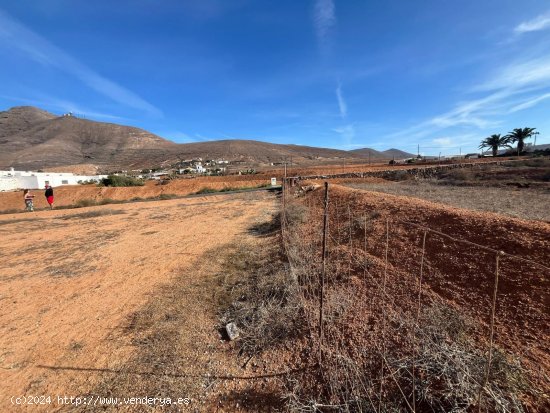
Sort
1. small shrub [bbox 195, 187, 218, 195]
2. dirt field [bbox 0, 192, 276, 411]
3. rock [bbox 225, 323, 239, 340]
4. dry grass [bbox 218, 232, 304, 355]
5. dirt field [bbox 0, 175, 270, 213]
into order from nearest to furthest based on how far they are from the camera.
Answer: dirt field [bbox 0, 192, 276, 411] → dry grass [bbox 218, 232, 304, 355] → rock [bbox 225, 323, 239, 340] → dirt field [bbox 0, 175, 270, 213] → small shrub [bbox 195, 187, 218, 195]

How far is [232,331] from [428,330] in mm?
2731

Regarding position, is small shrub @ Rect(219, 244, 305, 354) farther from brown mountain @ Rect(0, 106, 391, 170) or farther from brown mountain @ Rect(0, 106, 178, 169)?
brown mountain @ Rect(0, 106, 178, 169)

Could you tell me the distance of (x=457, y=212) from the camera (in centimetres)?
633

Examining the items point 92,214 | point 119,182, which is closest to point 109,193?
point 119,182

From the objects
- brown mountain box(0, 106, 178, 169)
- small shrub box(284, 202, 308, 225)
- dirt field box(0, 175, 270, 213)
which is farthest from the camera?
brown mountain box(0, 106, 178, 169)

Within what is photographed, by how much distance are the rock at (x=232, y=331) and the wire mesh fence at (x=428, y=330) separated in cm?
114

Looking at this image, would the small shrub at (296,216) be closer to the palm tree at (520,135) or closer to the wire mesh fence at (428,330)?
the wire mesh fence at (428,330)

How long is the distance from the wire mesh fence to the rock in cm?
114

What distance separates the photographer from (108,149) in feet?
360

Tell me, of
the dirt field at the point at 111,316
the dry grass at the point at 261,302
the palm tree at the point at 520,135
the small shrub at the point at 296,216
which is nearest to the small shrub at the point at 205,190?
the dirt field at the point at 111,316

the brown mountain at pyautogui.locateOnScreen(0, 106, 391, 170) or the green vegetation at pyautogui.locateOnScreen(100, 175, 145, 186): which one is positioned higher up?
the brown mountain at pyautogui.locateOnScreen(0, 106, 391, 170)

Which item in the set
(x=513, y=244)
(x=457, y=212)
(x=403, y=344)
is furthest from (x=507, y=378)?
(x=457, y=212)

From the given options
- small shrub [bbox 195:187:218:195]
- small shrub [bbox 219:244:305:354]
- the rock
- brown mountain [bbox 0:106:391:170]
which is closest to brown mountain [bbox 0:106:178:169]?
brown mountain [bbox 0:106:391:170]

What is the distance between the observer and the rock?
4.12 m
